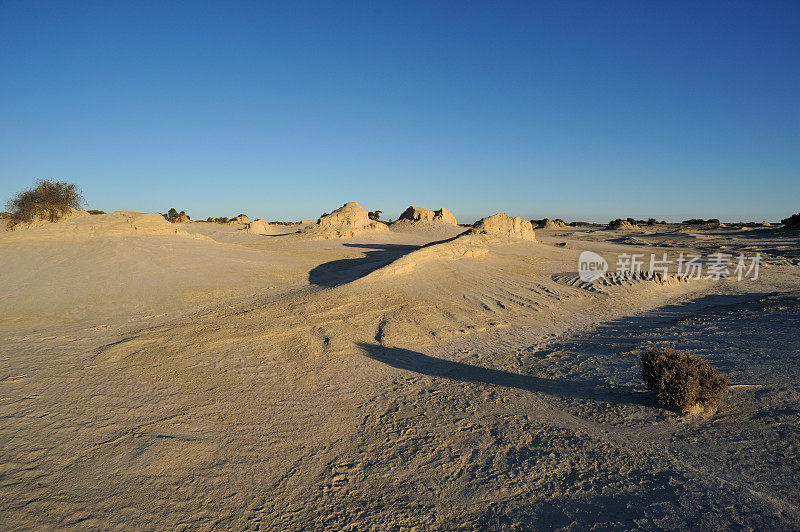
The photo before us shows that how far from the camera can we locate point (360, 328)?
8.69 metres

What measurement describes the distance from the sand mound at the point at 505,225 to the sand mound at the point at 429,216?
12.7 meters

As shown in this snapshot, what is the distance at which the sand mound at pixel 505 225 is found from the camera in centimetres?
2067

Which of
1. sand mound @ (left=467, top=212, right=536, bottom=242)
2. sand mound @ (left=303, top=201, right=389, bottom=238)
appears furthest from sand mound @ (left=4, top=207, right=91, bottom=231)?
sand mound @ (left=467, top=212, right=536, bottom=242)

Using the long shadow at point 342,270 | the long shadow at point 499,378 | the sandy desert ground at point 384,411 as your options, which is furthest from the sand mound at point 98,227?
the long shadow at point 499,378

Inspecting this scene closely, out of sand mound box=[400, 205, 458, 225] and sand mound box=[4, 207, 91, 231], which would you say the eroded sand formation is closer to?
sand mound box=[400, 205, 458, 225]

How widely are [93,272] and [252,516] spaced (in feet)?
41.9

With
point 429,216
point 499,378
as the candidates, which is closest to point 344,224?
point 429,216

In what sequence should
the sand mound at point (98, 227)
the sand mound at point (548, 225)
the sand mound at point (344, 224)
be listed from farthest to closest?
the sand mound at point (548, 225), the sand mound at point (344, 224), the sand mound at point (98, 227)

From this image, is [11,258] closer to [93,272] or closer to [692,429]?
[93,272]

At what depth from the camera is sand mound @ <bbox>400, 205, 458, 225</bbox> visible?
34.2 meters

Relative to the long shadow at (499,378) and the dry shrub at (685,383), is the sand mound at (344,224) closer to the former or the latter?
the long shadow at (499,378)

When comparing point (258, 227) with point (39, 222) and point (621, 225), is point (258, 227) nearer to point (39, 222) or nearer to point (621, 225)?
point (39, 222)

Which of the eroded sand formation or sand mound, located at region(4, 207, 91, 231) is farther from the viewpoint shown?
the eroded sand formation

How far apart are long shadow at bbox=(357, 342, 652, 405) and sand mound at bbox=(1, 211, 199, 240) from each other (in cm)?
1311
